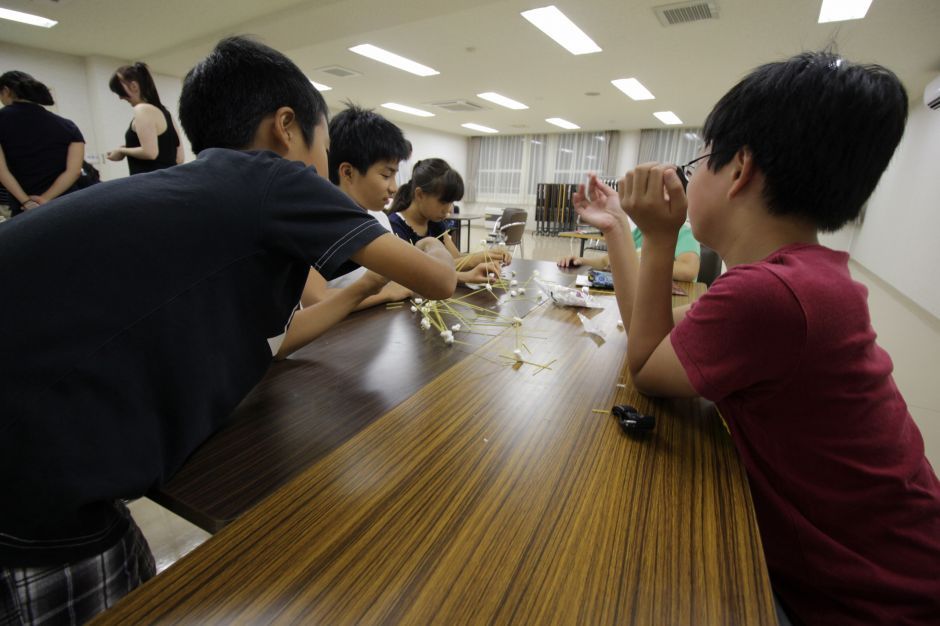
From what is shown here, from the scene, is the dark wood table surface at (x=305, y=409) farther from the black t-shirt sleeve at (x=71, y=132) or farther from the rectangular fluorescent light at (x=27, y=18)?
the rectangular fluorescent light at (x=27, y=18)

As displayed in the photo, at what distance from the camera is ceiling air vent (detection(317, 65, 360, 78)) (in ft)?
22.1

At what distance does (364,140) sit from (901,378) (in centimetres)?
363

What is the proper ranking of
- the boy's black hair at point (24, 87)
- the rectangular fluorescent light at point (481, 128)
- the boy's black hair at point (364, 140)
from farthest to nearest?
the rectangular fluorescent light at point (481, 128)
the boy's black hair at point (24, 87)
the boy's black hair at point (364, 140)

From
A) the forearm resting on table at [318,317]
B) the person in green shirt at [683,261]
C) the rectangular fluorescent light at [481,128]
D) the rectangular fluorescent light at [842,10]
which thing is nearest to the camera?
the forearm resting on table at [318,317]

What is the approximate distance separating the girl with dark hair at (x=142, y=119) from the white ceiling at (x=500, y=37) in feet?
7.90

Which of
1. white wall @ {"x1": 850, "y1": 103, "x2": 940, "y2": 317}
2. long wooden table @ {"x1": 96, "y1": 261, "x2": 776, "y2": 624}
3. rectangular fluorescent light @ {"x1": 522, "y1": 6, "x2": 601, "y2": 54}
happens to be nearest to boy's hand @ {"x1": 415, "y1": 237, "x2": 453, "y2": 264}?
long wooden table @ {"x1": 96, "y1": 261, "x2": 776, "y2": 624}

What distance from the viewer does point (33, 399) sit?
51 centimetres

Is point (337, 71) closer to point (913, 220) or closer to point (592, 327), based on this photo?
point (592, 327)

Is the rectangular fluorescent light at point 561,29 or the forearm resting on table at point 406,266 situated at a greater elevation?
the rectangular fluorescent light at point 561,29

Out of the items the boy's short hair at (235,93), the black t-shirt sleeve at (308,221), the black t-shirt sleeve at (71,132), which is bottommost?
the black t-shirt sleeve at (308,221)

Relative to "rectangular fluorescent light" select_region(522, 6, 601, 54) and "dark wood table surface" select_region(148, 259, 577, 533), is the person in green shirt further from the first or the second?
"rectangular fluorescent light" select_region(522, 6, 601, 54)

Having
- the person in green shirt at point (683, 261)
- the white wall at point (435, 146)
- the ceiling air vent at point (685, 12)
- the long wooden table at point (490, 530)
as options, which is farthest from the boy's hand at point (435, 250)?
the white wall at point (435, 146)

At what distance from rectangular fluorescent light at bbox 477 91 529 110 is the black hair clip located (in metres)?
8.22

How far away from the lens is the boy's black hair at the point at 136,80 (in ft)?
8.78
